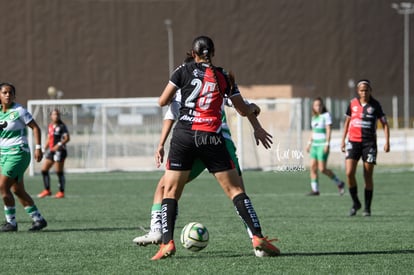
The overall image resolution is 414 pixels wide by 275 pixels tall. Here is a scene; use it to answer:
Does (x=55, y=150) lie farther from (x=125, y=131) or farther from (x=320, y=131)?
(x=125, y=131)

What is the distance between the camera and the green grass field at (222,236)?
8766mm

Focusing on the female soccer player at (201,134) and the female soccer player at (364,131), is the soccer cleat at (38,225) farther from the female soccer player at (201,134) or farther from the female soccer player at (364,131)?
the female soccer player at (364,131)

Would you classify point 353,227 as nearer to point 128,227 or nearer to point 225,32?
point 128,227

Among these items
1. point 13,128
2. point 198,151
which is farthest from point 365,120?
point 198,151

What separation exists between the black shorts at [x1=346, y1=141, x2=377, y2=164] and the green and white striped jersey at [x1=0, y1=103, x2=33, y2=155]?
17.7 ft

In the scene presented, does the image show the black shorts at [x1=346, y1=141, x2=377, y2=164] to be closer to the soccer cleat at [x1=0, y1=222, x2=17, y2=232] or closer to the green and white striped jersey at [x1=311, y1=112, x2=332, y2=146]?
the soccer cleat at [x1=0, y1=222, x2=17, y2=232]

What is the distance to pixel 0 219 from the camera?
1535 cm

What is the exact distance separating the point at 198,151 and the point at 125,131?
87.4 ft

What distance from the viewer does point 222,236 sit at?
38.8ft

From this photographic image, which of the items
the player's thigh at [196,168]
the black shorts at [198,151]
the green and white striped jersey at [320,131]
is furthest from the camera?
the green and white striped jersey at [320,131]

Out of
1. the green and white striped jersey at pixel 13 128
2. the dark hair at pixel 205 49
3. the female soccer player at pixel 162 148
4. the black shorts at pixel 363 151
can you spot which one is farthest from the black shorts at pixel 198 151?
the black shorts at pixel 363 151

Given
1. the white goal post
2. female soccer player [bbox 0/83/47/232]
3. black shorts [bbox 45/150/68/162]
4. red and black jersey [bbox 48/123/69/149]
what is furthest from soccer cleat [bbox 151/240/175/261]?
the white goal post

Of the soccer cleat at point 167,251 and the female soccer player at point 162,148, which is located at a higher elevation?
the female soccer player at point 162,148

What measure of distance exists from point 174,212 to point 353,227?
446cm
